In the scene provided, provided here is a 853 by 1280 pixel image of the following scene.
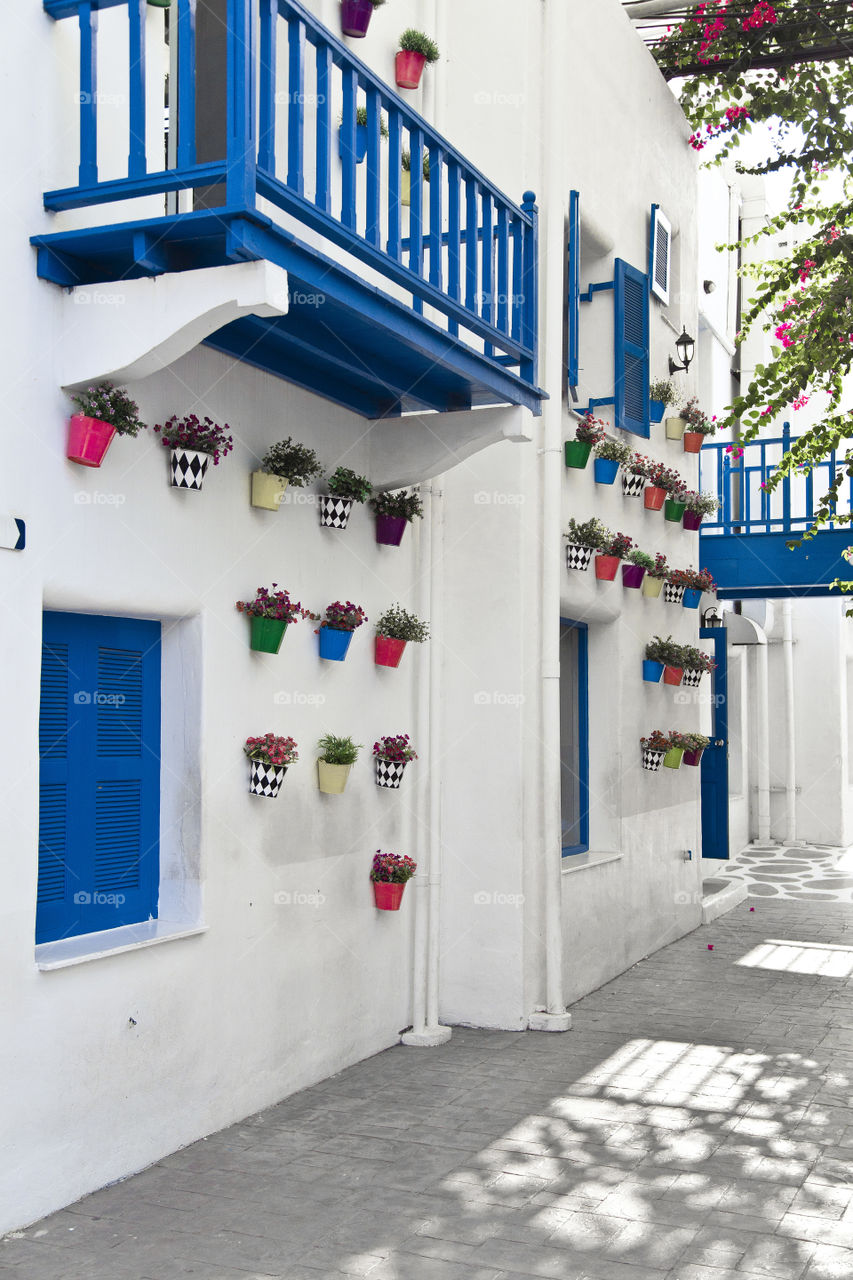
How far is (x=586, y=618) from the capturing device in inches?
390

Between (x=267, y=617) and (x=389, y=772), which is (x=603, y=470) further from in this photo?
(x=267, y=617)

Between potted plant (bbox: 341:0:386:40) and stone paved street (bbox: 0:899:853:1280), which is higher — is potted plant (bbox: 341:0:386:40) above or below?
above

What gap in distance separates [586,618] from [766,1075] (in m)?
3.96

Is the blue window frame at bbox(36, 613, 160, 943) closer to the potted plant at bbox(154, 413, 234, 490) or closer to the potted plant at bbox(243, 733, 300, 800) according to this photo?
the potted plant at bbox(243, 733, 300, 800)

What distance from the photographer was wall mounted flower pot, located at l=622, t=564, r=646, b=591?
10281 mm

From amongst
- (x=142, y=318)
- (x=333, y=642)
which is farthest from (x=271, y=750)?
(x=142, y=318)

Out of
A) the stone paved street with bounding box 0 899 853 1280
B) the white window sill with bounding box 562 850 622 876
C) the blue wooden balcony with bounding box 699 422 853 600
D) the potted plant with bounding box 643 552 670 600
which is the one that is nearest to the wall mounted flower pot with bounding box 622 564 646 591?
the potted plant with bounding box 643 552 670 600

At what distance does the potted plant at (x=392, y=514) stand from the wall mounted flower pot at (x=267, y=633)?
1.49m

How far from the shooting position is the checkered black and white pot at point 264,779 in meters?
6.24

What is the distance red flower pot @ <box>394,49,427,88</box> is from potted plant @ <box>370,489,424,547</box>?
8.53 feet

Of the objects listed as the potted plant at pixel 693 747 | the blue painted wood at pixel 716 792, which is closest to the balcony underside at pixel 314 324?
the potted plant at pixel 693 747

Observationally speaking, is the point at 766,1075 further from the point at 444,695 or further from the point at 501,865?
the point at 444,695

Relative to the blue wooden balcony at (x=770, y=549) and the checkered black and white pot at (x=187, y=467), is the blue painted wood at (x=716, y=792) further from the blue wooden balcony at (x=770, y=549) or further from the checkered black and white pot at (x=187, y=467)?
the checkered black and white pot at (x=187, y=467)

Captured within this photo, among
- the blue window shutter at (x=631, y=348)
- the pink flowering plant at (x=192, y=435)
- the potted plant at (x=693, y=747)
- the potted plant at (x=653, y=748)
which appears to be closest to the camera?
the pink flowering plant at (x=192, y=435)
